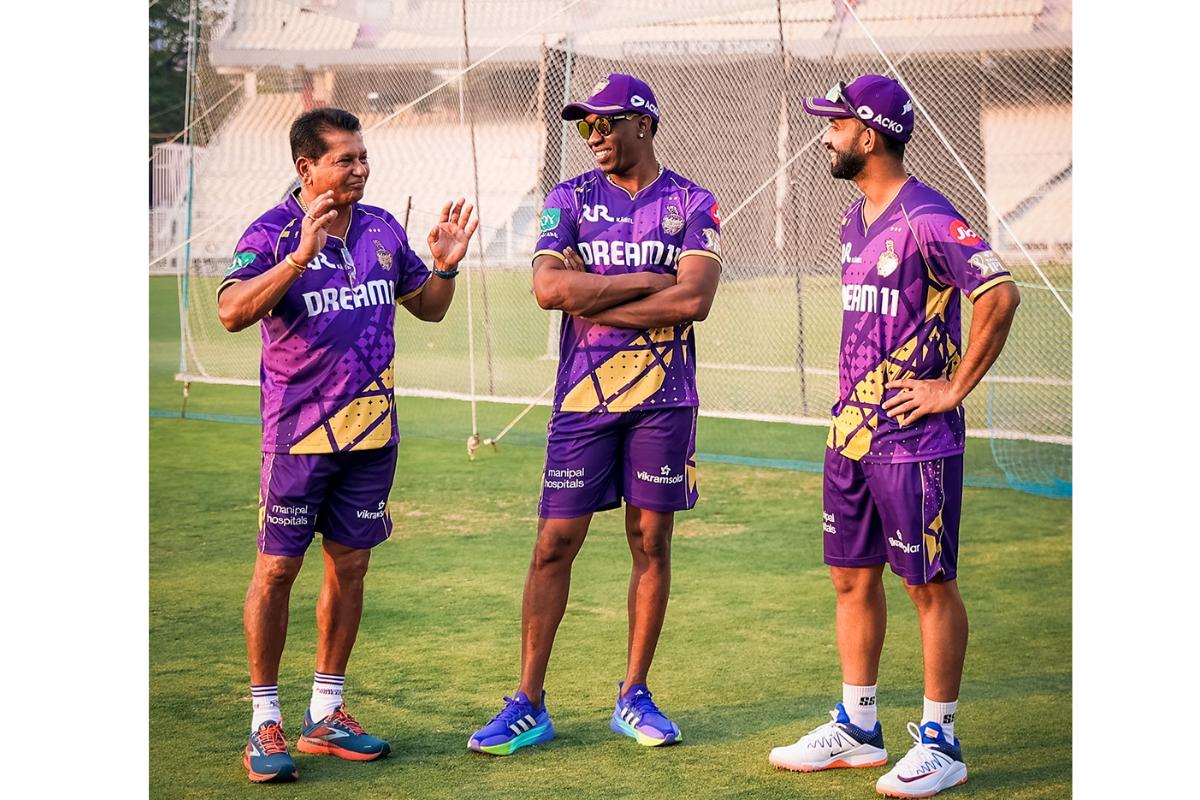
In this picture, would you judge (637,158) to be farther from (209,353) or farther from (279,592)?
(209,353)

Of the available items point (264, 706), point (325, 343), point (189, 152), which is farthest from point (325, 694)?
point (189, 152)

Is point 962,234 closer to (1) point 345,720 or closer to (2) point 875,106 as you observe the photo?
(2) point 875,106

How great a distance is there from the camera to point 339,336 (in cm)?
356

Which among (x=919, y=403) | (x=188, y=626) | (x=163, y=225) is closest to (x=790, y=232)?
(x=188, y=626)

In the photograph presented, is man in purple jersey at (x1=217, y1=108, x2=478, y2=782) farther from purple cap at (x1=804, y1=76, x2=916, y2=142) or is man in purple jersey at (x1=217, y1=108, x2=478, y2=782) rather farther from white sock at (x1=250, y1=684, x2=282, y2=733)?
purple cap at (x1=804, y1=76, x2=916, y2=142)

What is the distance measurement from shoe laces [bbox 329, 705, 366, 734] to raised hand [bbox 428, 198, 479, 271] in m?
1.12

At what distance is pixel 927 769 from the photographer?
133 inches

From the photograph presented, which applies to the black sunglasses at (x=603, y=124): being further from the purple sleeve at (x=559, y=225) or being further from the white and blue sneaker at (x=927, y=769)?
the white and blue sneaker at (x=927, y=769)

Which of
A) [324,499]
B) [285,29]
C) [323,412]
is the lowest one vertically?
[324,499]

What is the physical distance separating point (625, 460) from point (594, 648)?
103 centimetres

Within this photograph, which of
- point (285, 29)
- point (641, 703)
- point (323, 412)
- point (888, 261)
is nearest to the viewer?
point (888, 261)

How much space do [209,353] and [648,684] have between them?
292 inches

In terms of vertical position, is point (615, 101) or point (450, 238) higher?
point (615, 101)

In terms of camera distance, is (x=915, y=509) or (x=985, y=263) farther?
(x=915, y=509)
